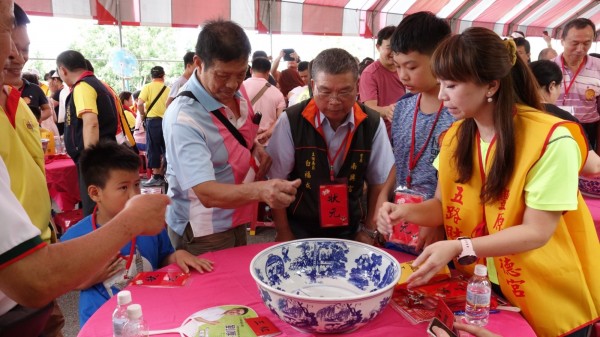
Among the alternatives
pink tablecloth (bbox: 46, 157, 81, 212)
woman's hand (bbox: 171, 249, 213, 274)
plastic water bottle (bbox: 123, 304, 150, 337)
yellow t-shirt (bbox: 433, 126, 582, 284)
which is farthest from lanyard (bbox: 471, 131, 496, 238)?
pink tablecloth (bbox: 46, 157, 81, 212)

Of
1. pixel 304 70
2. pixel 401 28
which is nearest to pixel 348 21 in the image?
pixel 304 70

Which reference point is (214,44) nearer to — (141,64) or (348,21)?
(141,64)

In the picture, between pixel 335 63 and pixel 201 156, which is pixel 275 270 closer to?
pixel 201 156

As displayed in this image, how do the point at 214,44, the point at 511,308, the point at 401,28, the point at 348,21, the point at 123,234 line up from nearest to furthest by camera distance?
the point at 123,234 → the point at 511,308 → the point at 214,44 → the point at 401,28 → the point at 348,21

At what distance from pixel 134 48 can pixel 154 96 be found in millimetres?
1766

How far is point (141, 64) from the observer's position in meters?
6.84

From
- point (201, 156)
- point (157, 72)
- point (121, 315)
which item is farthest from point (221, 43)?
point (157, 72)

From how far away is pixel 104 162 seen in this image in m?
1.63

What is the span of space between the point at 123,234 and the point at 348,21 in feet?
28.9

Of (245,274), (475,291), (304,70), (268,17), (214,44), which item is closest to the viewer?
(475,291)

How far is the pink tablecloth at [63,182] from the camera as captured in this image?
11.6 ft

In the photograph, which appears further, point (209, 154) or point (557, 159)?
point (209, 154)

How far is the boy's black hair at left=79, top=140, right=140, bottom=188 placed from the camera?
1.62 m

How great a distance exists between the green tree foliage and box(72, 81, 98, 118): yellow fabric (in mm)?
3446
